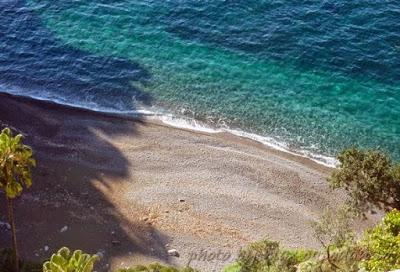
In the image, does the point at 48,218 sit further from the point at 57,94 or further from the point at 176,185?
the point at 57,94

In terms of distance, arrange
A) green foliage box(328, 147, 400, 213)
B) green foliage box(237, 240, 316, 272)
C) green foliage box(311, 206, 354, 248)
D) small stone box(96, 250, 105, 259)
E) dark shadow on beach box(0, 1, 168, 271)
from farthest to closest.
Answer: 1. dark shadow on beach box(0, 1, 168, 271)
2. small stone box(96, 250, 105, 259)
3. green foliage box(328, 147, 400, 213)
4. green foliage box(237, 240, 316, 272)
5. green foliage box(311, 206, 354, 248)

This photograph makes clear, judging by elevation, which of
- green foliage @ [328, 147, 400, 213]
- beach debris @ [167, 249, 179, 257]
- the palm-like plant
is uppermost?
the palm-like plant

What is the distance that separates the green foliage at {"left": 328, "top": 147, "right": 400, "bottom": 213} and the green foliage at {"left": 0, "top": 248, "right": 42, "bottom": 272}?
26742 mm

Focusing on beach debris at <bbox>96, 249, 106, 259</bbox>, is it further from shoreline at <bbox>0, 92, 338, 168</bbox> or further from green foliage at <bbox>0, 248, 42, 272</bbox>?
shoreline at <bbox>0, 92, 338, 168</bbox>

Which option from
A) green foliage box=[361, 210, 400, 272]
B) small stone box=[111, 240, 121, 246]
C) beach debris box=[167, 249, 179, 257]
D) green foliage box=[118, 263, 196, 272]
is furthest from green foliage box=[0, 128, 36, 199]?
green foliage box=[361, 210, 400, 272]

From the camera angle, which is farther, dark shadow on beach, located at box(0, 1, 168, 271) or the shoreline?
the shoreline

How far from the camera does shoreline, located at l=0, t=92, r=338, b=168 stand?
62.5 metres

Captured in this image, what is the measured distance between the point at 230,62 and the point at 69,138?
24.5 m

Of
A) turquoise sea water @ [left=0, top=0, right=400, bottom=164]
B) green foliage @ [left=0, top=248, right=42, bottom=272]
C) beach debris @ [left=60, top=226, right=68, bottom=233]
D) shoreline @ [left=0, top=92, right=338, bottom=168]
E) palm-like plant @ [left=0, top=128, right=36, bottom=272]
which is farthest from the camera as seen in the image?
turquoise sea water @ [left=0, top=0, right=400, bottom=164]

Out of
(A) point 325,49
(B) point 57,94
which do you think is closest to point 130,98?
(B) point 57,94

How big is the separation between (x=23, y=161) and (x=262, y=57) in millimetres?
42682

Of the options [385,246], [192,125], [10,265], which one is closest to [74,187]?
[10,265]

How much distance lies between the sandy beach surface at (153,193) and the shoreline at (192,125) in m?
0.84

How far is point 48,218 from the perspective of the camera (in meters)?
53.5
